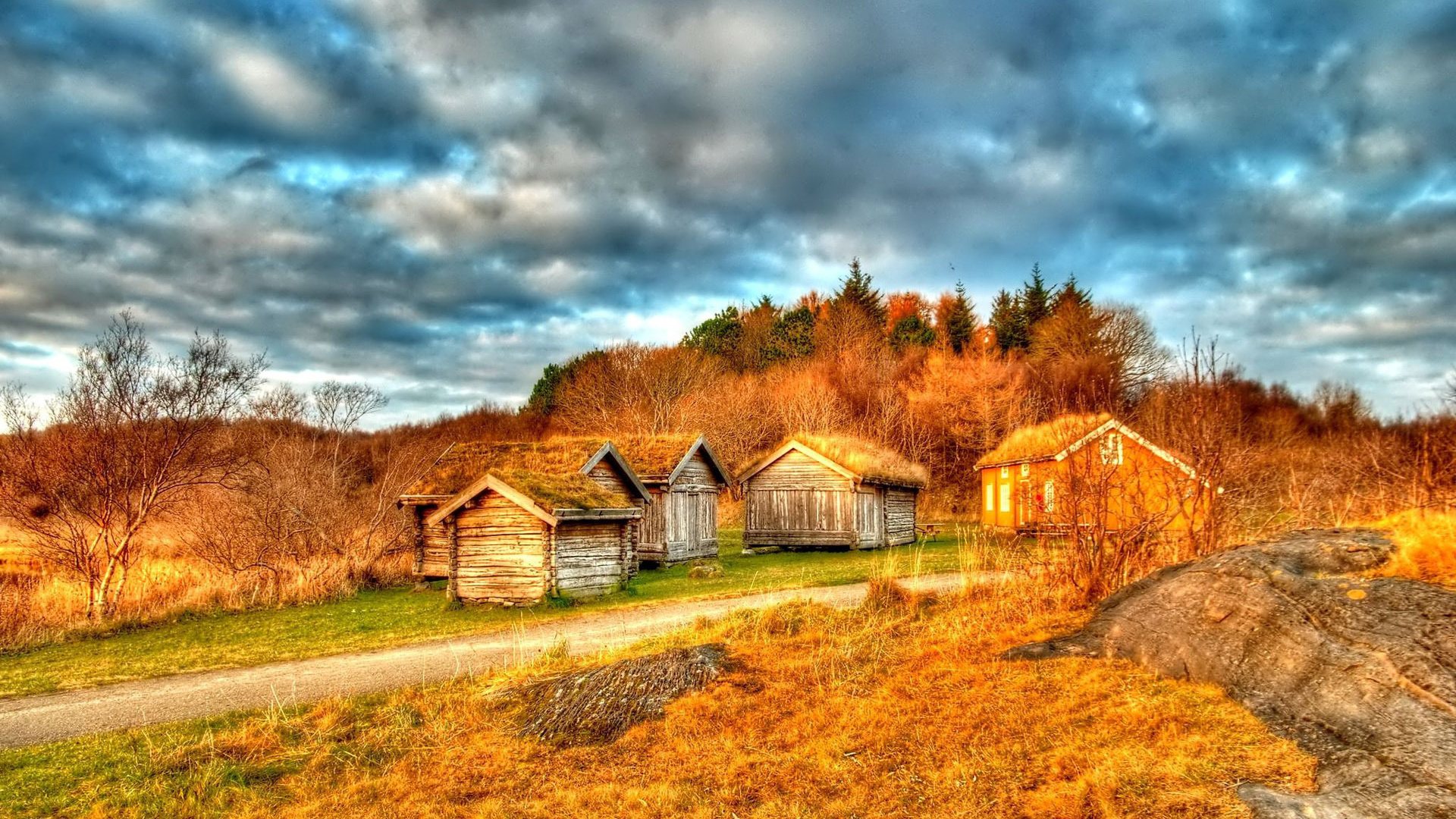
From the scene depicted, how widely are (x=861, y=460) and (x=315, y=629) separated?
2159 cm

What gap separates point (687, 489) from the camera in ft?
89.1

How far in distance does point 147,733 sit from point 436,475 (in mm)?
15890

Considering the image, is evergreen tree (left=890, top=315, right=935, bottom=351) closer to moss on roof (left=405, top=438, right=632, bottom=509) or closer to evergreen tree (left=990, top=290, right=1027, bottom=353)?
evergreen tree (left=990, top=290, right=1027, bottom=353)

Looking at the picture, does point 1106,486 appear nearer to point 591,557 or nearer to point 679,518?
point 591,557

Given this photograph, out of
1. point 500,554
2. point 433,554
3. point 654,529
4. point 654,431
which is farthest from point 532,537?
point 654,431

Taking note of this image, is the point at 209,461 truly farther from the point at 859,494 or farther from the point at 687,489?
the point at 859,494

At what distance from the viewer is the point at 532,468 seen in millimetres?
23250

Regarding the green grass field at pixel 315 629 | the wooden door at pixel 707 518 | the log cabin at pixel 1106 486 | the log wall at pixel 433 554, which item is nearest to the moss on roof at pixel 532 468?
the log wall at pixel 433 554

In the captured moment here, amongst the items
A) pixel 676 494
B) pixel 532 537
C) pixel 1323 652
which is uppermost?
pixel 676 494

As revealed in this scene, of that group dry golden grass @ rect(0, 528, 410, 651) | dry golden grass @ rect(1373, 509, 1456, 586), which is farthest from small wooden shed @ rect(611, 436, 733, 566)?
dry golden grass @ rect(1373, 509, 1456, 586)

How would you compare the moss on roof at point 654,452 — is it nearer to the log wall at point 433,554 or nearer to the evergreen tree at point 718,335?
the log wall at point 433,554

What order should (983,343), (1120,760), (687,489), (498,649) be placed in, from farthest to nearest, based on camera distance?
1. (983,343)
2. (687,489)
3. (498,649)
4. (1120,760)

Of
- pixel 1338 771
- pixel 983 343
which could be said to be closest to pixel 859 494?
pixel 1338 771

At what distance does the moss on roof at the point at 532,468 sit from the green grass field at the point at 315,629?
8.28 feet
